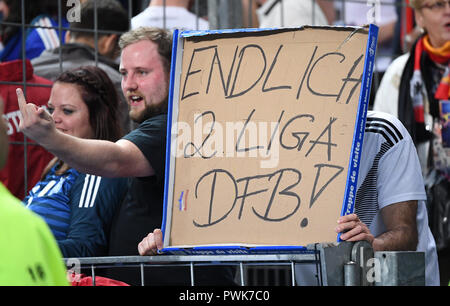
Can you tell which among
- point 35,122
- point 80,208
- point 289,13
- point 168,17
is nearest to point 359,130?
point 35,122

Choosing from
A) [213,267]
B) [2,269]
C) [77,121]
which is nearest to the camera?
[2,269]

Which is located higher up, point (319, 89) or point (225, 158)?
point (319, 89)

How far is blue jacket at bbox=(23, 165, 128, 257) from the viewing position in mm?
3285

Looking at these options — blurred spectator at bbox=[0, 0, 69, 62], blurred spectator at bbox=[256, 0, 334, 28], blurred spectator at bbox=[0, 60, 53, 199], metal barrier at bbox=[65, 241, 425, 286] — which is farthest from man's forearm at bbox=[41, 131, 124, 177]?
blurred spectator at bbox=[256, 0, 334, 28]

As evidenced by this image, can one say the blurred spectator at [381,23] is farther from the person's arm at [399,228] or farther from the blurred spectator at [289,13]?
the person's arm at [399,228]

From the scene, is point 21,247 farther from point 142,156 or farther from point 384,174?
point 384,174

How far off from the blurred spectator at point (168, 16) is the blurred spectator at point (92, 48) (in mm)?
112

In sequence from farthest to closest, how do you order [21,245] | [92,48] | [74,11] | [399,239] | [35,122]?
1. [92,48]
2. [74,11]
3. [399,239]
4. [35,122]
5. [21,245]

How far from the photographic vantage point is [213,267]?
292cm

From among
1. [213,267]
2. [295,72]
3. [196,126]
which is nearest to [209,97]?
[196,126]

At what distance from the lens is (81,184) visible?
348 cm

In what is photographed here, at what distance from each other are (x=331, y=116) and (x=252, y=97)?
231mm

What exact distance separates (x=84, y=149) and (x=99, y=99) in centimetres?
128
